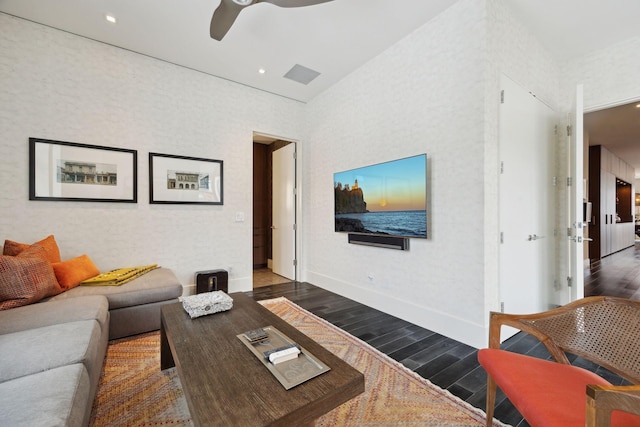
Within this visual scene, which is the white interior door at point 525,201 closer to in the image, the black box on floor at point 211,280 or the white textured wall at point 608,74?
the white textured wall at point 608,74

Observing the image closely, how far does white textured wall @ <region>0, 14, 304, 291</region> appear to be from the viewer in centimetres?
262

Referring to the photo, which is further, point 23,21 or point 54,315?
point 23,21

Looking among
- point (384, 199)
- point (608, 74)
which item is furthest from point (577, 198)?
point (384, 199)

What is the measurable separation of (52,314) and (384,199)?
2.94 meters

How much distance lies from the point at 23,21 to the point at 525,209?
529 cm

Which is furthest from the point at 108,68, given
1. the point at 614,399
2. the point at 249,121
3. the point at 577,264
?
the point at 577,264

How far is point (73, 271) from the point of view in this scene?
2455 mm

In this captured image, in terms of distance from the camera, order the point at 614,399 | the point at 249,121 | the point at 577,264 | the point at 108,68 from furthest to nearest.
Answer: the point at 249,121
the point at 108,68
the point at 577,264
the point at 614,399

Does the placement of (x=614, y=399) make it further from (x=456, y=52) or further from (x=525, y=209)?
(x=456, y=52)

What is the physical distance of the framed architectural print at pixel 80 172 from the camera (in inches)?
106

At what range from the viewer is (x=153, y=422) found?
1.44 meters

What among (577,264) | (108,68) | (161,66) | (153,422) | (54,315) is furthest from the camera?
(161,66)

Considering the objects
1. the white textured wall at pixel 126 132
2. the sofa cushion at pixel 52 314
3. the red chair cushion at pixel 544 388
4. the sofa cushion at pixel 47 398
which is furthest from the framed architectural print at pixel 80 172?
the red chair cushion at pixel 544 388

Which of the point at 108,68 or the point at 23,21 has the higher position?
the point at 23,21
